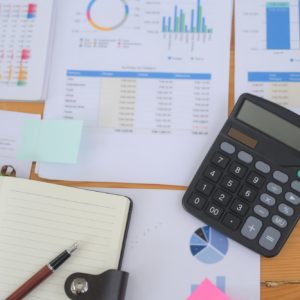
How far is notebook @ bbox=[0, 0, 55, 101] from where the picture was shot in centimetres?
62

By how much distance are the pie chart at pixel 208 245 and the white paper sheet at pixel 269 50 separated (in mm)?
206

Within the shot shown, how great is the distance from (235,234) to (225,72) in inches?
9.5

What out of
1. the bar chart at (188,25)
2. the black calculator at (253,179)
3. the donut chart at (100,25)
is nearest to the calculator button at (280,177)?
the black calculator at (253,179)

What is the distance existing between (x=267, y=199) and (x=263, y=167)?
0.14ft

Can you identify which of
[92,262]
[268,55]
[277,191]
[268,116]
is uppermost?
[268,55]

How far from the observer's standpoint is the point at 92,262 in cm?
51

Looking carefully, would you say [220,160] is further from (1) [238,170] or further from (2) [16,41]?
(2) [16,41]

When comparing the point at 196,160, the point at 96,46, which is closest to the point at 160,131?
the point at 196,160

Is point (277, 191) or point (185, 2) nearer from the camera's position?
point (277, 191)

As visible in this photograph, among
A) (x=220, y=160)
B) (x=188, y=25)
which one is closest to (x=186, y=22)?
(x=188, y=25)

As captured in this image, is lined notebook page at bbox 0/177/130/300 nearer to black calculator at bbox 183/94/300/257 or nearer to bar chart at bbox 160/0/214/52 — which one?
black calculator at bbox 183/94/300/257

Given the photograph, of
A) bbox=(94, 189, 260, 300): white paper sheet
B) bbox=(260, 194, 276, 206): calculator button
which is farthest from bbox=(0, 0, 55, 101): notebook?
bbox=(260, 194, 276, 206): calculator button

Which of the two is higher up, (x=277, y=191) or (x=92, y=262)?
(x=277, y=191)

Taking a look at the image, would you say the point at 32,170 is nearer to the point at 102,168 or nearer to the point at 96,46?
the point at 102,168
